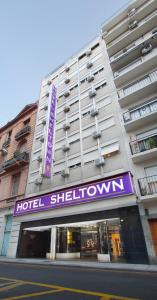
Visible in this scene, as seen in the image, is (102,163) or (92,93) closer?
(102,163)

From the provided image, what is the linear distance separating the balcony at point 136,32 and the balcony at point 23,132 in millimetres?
13502

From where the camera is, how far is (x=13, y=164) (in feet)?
68.8

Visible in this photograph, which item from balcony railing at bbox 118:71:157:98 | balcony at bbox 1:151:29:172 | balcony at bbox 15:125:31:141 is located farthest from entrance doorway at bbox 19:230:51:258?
balcony railing at bbox 118:71:157:98

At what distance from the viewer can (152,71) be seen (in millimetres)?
16516

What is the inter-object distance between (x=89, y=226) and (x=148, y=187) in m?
5.89

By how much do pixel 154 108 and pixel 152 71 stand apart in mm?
4477

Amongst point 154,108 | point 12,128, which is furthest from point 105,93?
point 12,128

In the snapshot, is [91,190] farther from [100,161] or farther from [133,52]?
[133,52]

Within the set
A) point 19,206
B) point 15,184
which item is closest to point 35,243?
point 19,206

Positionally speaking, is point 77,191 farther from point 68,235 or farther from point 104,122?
point 104,122

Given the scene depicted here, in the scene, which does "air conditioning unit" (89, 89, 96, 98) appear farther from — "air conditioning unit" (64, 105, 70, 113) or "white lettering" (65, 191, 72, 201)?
"white lettering" (65, 191, 72, 201)

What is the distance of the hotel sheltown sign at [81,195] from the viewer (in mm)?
11750

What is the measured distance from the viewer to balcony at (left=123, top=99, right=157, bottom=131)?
13750 mm

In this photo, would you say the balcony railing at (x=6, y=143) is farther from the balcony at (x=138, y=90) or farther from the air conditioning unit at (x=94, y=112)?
the balcony at (x=138, y=90)
